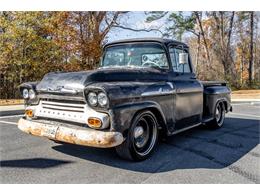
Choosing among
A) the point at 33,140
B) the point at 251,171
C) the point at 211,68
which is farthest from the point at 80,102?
the point at 211,68

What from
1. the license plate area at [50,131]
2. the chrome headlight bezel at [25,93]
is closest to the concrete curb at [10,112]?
the chrome headlight bezel at [25,93]

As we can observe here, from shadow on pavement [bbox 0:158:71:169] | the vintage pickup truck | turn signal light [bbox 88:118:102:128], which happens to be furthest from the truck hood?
shadow on pavement [bbox 0:158:71:169]

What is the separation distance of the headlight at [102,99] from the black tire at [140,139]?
1.79ft

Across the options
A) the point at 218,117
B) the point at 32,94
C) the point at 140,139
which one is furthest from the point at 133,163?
the point at 218,117

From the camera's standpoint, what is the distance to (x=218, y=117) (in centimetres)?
728

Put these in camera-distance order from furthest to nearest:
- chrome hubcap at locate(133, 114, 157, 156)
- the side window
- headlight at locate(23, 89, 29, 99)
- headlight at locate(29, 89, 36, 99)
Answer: the side window
headlight at locate(23, 89, 29, 99)
headlight at locate(29, 89, 36, 99)
chrome hubcap at locate(133, 114, 157, 156)

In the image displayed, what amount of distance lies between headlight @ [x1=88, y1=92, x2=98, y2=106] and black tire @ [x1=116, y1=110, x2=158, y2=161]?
620 millimetres

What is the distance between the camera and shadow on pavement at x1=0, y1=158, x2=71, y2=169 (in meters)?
4.15

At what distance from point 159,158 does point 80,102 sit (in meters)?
1.50

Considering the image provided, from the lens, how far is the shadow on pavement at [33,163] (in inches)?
163

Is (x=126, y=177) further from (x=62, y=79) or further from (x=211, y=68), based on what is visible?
(x=211, y=68)

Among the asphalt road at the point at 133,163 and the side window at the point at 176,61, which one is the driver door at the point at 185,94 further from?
the asphalt road at the point at 133,163

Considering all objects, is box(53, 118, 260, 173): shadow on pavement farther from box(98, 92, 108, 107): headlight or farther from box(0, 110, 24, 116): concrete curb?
box(0, 110, 24, 116): concrete curb

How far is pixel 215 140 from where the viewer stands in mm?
5938
